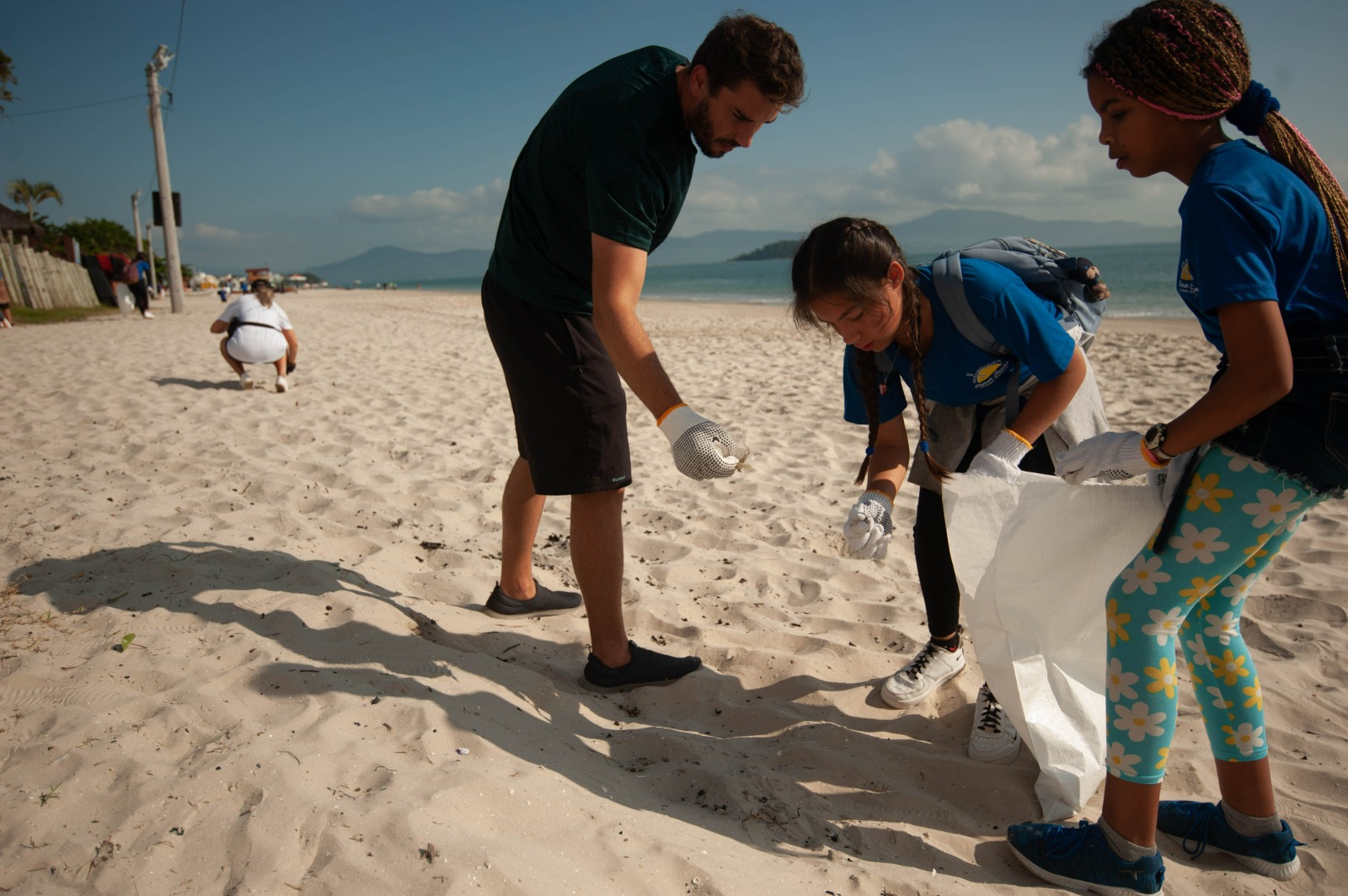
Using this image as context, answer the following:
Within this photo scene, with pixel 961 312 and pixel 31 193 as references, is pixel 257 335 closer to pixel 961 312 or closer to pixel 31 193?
pixel 961 312

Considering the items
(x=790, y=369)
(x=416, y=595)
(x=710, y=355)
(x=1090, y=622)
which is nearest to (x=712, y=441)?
(x=1090, y=622)

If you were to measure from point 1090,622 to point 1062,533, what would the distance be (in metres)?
0.26

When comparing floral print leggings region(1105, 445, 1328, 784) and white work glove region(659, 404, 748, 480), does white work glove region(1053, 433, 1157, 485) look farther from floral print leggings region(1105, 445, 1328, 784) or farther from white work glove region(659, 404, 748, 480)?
white work glove region(659, 404, 748, 480)

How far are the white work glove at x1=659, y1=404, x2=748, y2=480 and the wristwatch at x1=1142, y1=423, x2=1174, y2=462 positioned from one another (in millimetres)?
860

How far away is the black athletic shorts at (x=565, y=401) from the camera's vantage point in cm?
227

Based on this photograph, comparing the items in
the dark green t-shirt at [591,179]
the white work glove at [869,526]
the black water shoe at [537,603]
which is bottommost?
the black water shoe at [537,603]

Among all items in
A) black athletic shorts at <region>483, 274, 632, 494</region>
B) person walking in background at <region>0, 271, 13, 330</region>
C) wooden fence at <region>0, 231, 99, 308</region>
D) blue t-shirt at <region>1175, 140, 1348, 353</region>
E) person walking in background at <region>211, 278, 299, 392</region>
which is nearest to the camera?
blue t-shirt at <region>1175, 140, 1348, 353</region>

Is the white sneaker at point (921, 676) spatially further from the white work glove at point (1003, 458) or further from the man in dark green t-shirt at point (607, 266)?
the white work glove at point (1003, 458)

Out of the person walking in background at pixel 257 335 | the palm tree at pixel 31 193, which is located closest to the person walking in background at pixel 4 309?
the person walking in background at pixel 257 335

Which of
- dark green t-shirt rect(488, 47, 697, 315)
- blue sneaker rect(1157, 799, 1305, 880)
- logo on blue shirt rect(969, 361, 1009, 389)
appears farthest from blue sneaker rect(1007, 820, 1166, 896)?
dark green t-shirt rect(488, 47, 697, 315)

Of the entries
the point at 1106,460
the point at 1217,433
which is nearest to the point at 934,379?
the point at 1106,460

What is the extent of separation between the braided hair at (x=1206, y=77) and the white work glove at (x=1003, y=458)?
716 mm

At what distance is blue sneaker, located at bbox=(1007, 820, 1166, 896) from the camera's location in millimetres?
1592

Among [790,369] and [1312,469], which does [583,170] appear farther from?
[790,369]
